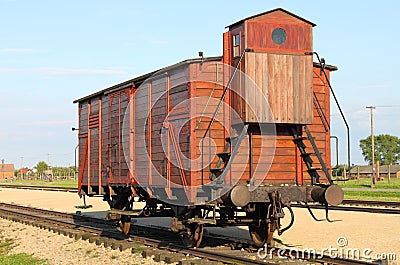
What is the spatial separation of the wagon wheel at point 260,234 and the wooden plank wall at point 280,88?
98.9 inches

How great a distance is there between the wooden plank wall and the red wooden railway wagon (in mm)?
21

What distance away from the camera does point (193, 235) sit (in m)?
12.4

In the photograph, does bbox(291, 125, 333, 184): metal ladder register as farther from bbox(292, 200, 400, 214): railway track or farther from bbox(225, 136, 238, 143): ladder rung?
bbox(292, 200, 400, 214): railway track

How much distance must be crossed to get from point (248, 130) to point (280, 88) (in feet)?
3.61

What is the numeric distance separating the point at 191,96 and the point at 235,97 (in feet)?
3.02

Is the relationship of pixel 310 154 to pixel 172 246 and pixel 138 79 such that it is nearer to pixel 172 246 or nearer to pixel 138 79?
pixel 172 246

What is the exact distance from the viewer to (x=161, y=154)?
42.3 feet

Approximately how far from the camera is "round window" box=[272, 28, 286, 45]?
466 inches

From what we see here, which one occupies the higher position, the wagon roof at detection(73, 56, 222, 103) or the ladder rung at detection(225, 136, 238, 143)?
the wagon roof at detection(73, 56, 222, 103)

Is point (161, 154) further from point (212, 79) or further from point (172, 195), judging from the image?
point (212, 79)

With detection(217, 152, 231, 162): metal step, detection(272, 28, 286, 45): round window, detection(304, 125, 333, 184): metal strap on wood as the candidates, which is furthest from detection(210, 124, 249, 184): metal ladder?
detection(272, 28, 286, 45): round window

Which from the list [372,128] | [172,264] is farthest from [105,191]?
[372,128]

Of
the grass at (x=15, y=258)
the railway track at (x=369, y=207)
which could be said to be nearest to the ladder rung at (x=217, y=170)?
the grass at (x=15, y=258)

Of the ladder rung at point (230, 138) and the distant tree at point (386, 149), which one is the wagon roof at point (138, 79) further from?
the distant tree at point (386, 149)
